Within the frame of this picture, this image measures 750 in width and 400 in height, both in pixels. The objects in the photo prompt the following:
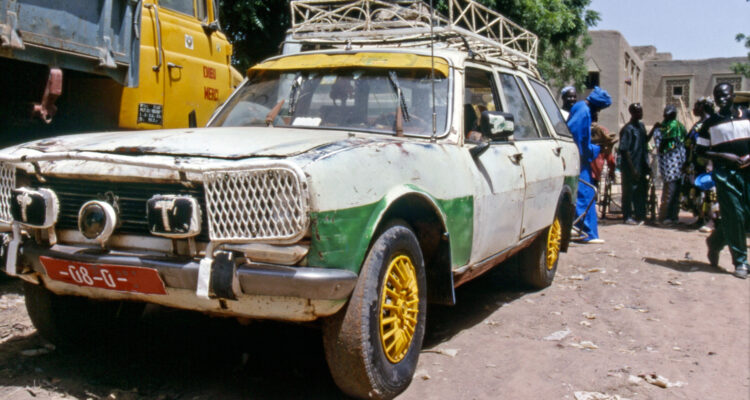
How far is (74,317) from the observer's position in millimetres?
3492

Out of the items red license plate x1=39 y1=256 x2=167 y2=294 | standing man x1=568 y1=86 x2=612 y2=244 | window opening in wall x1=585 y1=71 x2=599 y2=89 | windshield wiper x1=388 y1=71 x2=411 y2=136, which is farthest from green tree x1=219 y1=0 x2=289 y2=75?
window opening in wall x1=585 y1=71 x2=599 y2=89

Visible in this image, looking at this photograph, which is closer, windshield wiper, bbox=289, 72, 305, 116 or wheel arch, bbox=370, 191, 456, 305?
wheel arch, bbox=370, 191, 456, 305

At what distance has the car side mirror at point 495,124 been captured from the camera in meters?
3.67

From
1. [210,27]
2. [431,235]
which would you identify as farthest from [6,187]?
[210,27]

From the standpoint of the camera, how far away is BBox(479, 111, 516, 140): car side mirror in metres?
3.67

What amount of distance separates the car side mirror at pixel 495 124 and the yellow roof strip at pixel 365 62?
0.40m

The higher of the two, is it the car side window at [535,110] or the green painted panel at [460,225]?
the car side window at [535,110]

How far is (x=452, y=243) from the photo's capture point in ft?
11.1

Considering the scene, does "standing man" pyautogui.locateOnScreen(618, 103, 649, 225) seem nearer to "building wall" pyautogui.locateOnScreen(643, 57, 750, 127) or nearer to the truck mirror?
the truck mirror

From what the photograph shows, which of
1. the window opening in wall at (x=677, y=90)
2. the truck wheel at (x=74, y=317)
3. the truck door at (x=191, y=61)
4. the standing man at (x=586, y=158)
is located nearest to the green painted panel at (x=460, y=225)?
the truck wheel at (x=74, y=317)

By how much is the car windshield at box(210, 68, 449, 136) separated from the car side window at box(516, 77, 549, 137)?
4.88 feet

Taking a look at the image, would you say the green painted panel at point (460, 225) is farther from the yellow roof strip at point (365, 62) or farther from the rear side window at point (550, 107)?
the rear side window at point (550, 107)

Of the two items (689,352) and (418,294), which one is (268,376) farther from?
(689,352)

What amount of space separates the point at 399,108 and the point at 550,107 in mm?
2515
